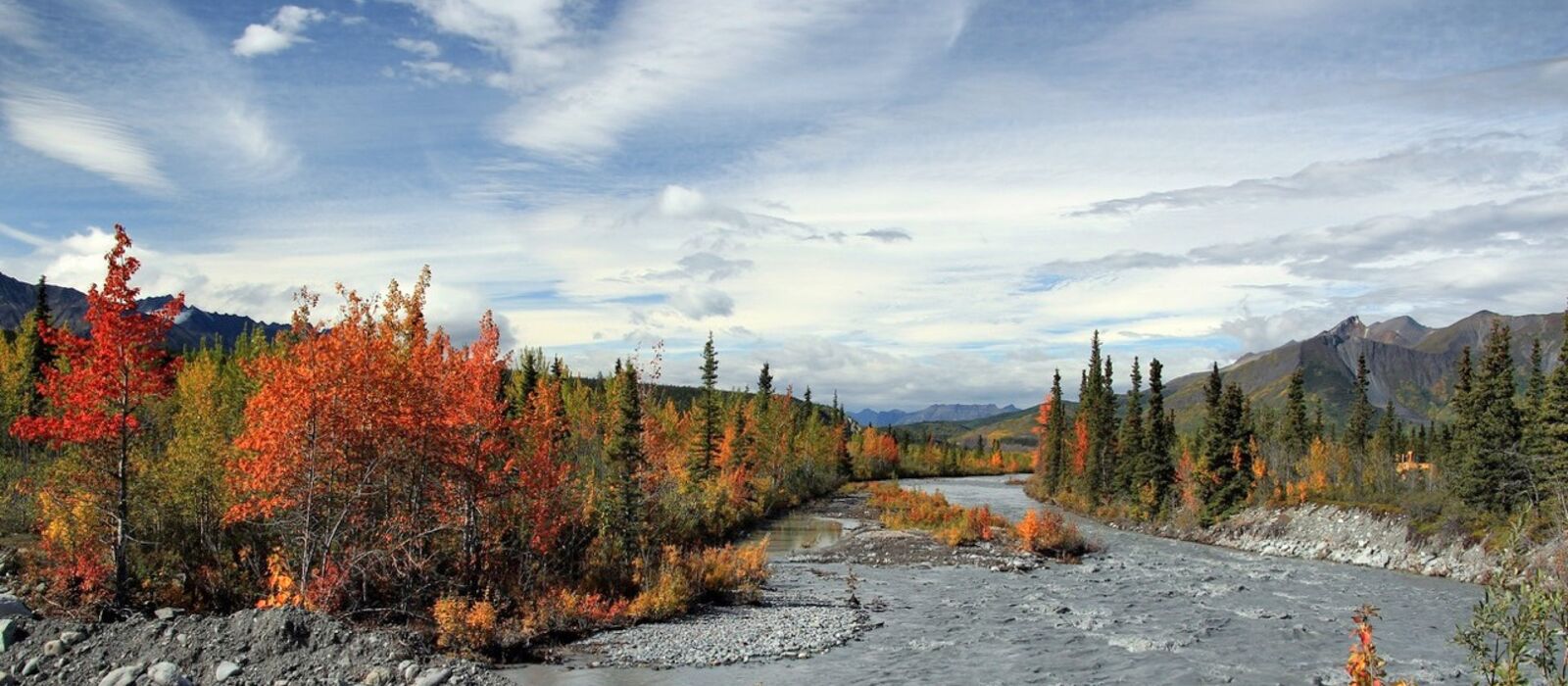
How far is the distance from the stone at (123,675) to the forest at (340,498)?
15.0 feet

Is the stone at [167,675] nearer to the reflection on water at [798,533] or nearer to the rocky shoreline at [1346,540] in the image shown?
the reflection on water at [798,533]

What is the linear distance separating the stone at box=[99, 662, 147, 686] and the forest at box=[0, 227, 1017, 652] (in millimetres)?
4567

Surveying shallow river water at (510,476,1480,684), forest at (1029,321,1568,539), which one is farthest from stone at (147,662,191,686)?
forest at (1029,321,1568,539)

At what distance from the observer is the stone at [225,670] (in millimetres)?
16984

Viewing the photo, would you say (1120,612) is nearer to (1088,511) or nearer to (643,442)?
(643,442)

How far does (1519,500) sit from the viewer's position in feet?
152

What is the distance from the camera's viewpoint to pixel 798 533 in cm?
5881

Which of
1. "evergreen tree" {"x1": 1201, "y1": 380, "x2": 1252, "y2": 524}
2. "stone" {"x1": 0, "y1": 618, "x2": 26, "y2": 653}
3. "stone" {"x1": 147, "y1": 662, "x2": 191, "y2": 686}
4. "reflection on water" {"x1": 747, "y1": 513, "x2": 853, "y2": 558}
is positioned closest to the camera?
"stone" {"x1": 147, "y1": 662, "x2": 191, "y2": 686}

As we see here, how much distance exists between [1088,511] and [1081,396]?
36.9 metres

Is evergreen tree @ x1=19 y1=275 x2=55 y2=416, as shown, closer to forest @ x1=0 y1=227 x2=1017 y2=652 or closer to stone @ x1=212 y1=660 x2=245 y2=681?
forest @ x1=0 y1=227 x2=1017 y2=652

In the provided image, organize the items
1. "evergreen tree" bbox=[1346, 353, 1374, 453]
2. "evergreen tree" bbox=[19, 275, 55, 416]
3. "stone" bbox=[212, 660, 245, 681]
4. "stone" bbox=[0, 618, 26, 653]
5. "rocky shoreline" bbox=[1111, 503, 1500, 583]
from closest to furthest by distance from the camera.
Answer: "stone" bbox=[212, 660, 245, 681] < "stone" bbox=[0, 618, 26, 653] < "rocky shoreline" bbox=[1111, 503, 1500, 583] < "evergreen tree" bbox=[19, 275, 55, 416] < "evergreen tree" bbox=[1346, 353, 1374, 453]

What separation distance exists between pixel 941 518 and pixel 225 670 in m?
45.9

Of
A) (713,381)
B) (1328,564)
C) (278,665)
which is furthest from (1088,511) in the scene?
(278,665)

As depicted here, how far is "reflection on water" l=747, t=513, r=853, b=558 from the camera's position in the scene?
50.5 m
